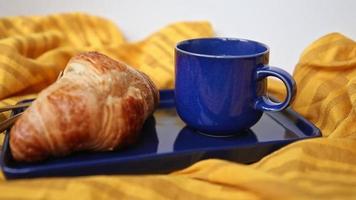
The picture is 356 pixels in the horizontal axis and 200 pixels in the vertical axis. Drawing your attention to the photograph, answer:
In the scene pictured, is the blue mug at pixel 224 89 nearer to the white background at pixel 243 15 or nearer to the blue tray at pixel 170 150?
the blue tray at pixel 170 150

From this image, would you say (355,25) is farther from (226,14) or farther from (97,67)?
(97,67)

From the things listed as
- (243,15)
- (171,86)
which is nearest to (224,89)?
(171,86)

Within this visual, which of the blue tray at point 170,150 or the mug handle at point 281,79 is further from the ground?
the mug handle at point 281,79

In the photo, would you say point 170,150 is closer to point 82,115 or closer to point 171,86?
point 82,115

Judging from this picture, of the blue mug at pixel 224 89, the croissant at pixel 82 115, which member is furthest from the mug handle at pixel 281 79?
the croissant at pixel 82 115

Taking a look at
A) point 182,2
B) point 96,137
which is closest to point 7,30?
point 182,2

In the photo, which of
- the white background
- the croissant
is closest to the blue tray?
the croissant

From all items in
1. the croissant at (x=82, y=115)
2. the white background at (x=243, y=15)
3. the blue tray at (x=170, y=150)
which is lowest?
the blue tray at (x=170, y=150)
